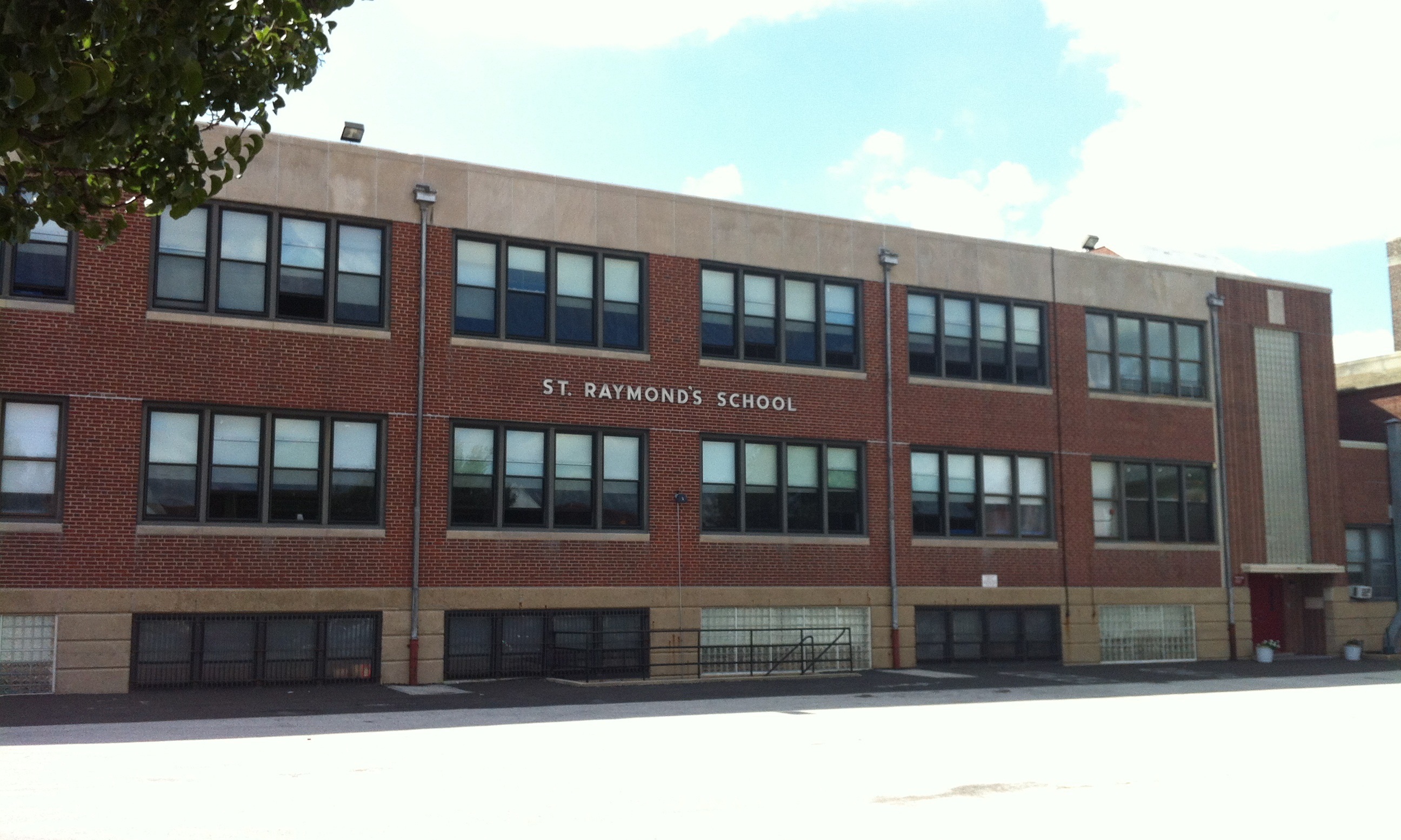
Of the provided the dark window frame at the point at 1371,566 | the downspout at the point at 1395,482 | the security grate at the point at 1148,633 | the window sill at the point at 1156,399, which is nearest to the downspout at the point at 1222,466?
the window sill at the point at 1156,399

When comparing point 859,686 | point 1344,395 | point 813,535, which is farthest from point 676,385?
point 1344,395

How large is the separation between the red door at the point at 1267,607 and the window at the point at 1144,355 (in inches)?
219

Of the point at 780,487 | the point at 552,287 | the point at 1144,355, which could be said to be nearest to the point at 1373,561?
the point at 1144,355

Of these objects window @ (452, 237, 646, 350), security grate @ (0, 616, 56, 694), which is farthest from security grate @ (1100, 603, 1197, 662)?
security grate @ (0, 616, 56, 694)

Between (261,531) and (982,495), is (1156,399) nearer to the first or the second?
(982,495)

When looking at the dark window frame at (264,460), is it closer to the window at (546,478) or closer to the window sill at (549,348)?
the window at (546,478)

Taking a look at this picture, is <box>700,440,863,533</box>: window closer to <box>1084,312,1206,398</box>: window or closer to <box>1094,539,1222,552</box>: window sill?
<box>1094,539,1222,552</box>: window sill

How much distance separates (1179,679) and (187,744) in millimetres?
20763

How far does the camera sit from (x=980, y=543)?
3116cm

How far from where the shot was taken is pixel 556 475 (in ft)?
86.9

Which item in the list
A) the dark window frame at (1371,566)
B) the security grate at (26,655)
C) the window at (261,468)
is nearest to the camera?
the security grate at (26,655)

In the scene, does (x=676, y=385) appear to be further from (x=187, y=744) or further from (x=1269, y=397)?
(x=1269, y=397)

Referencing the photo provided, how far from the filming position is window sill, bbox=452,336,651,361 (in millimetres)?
25734

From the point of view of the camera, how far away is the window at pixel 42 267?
22.3m
